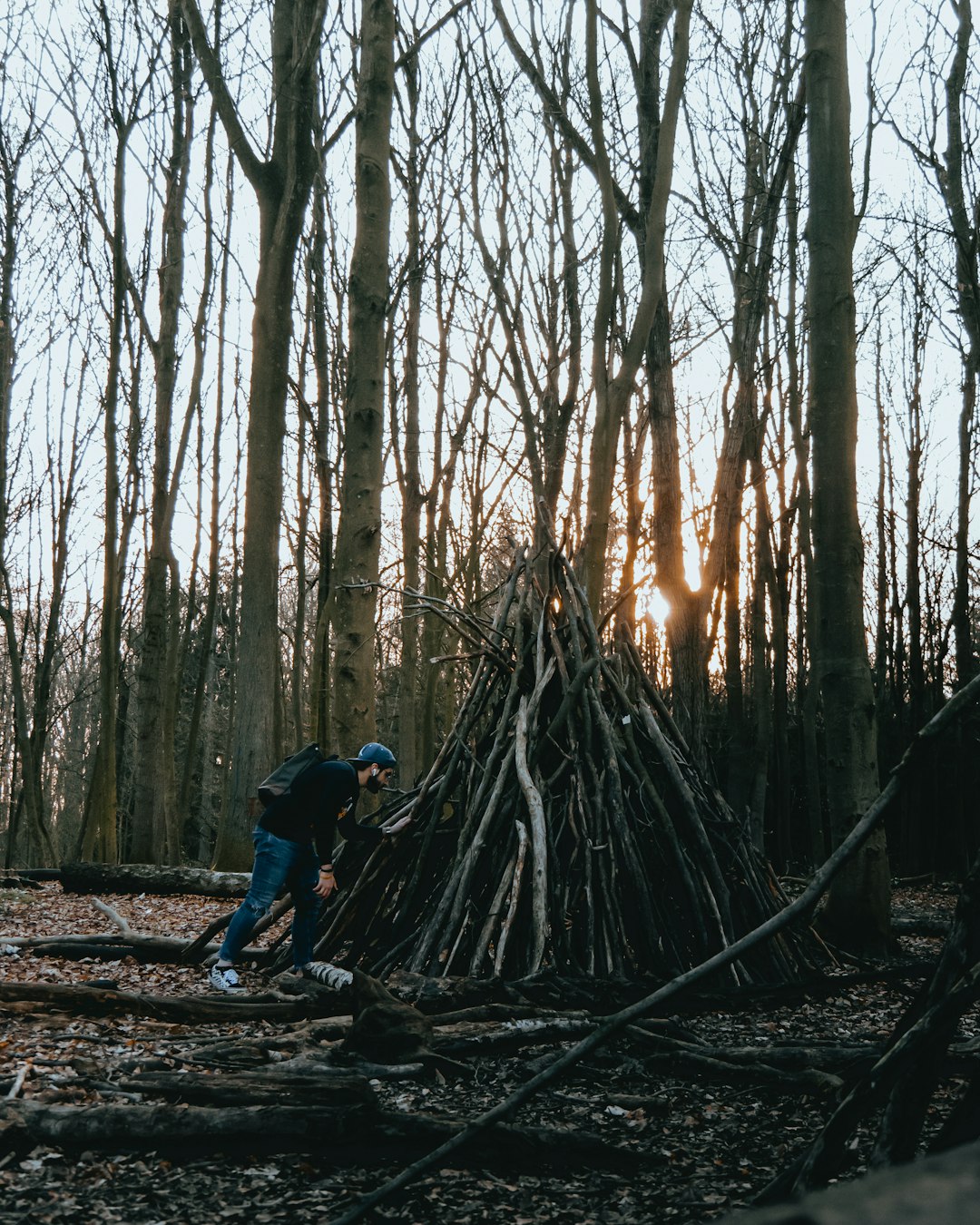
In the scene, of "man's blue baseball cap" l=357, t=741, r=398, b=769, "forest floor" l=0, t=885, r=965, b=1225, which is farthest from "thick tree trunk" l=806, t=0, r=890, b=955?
"man's blue baseball cap" l=357, t=741, r=398, b=769

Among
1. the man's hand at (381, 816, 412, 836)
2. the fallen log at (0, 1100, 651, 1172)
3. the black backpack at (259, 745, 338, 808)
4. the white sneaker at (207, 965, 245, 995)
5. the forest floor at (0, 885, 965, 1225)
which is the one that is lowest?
the white sneaker at (207, 965, 245, 995)

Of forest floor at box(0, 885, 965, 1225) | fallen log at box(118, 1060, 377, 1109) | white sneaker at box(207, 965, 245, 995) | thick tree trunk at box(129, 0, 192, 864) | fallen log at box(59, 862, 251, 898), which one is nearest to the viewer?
forest floor at box(0, 885, 965, 1225)

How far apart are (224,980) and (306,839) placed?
2.47ft

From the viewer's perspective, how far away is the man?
4.89 meters

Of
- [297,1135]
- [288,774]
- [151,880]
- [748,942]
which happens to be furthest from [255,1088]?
[151,880]

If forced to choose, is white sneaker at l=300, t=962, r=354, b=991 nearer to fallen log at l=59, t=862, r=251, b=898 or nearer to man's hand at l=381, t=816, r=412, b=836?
man's hand at l=381, t=816, r=412, b=836

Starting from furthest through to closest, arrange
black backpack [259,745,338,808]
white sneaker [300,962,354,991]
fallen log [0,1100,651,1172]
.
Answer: black backpack [259,745,338,808], white sneaker [300,962,354,991], fallen log [0,1100,651,1172]

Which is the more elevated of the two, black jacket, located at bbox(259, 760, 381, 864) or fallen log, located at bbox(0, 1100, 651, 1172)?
black jacket, located at bbox(259, 760, 381, 864)

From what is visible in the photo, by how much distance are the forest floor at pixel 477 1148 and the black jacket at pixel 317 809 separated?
1.13m

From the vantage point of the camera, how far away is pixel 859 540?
560cm

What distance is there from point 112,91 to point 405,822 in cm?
1031

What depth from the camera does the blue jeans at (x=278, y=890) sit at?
4812 mm

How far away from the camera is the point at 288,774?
5047 mm

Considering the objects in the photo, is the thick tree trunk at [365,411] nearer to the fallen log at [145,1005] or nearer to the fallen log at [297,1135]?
the fallen log at [145,1005]
